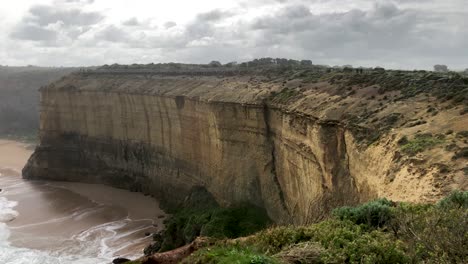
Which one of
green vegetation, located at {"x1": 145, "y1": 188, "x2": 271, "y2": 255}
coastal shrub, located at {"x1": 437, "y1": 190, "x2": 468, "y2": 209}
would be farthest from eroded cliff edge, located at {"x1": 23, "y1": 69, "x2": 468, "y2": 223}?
coastal shrub, located at {"x1": 437, "y1": 190, "x2": 468, "y2": 209}

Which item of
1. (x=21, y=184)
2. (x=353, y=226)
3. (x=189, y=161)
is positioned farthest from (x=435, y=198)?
(x=21, y=184)

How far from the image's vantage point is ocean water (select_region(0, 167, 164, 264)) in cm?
3238

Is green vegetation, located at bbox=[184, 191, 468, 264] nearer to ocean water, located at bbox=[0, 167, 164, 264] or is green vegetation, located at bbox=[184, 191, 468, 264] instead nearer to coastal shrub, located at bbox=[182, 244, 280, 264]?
coastal shrub, located at bbox=[182, 244, 280, 264]

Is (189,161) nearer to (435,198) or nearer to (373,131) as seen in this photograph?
(373,131)

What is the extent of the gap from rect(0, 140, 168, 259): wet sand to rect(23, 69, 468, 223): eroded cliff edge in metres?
2.33

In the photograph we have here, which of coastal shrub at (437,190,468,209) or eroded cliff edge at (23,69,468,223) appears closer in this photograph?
coastal shrub at (437,190,468,209)

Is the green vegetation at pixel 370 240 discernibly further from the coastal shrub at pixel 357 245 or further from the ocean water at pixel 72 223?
the ocean water at pixel 72 223

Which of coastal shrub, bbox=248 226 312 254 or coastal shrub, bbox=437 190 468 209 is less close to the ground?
coastal shrub, bbox=437 190 468 209

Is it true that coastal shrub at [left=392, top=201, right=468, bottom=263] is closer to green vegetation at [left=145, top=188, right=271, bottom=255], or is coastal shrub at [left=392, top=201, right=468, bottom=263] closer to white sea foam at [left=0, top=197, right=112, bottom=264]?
green vegetation at [left=145, top=188, right=271, bottom=255]

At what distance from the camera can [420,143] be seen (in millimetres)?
15797

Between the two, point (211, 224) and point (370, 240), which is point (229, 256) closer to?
point (370, 240)


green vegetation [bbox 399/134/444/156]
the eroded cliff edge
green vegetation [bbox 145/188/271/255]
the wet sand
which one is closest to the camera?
green vegetation [bbox 399/134/444/156]

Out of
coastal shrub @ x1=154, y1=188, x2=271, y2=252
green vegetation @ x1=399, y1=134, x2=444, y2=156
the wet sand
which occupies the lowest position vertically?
the wet sand

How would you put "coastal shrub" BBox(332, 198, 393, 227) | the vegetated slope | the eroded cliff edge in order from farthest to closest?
the vegetated slope
the eroded cliff edge
"coastal shrub" BBox(332, 198, 393, 227)
